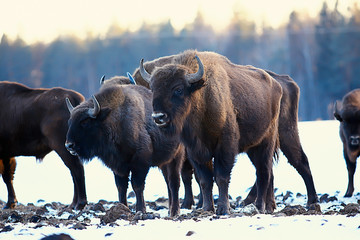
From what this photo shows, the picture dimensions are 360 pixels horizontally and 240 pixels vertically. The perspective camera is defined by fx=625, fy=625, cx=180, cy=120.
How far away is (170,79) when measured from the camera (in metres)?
7.32

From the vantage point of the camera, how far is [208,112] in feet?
24.8

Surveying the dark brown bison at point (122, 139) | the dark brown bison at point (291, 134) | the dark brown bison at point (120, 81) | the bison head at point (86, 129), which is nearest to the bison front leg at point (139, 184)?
the dark brown bison at point (122, 139)

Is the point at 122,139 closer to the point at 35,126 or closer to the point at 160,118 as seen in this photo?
the point at 160,118

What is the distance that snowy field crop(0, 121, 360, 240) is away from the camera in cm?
533

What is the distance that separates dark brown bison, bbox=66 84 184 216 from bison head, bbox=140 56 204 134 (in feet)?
3.13

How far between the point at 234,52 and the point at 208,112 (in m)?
50.5

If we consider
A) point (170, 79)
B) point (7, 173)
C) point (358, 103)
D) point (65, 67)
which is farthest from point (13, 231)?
point (65, 67)

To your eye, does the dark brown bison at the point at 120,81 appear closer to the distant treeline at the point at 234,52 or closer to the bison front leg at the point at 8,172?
the bison front leg at the point at 8,172

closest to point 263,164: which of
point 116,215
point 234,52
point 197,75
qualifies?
point 197,75

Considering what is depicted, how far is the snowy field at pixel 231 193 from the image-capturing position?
210 inches

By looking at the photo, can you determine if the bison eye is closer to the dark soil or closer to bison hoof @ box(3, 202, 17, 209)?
the dark soil

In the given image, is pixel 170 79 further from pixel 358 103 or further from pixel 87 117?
A: pixel 358 103

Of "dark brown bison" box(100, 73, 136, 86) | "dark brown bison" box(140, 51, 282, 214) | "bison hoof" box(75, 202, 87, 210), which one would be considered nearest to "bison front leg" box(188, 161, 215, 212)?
"dark brown bison" box(140, 51, 282, 214)

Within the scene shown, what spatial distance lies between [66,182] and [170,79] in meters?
8.56
